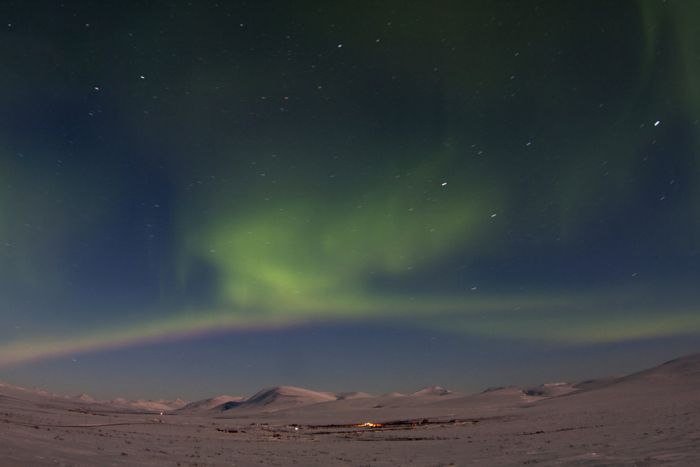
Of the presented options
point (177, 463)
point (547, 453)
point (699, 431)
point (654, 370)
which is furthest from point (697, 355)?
point (177, 463)

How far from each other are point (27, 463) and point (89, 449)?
6648 millimetres

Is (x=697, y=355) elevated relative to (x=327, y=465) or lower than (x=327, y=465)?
elevated

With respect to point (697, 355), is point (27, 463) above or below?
below

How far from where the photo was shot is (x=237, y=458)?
2122cm

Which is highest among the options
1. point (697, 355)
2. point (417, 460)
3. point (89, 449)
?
point (697, 355)

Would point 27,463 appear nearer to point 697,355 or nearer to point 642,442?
point 642,442

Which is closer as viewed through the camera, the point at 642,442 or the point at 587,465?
the point at 587,465

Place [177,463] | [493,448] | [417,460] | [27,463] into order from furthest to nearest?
[493,448], [417,460], [177,463], [27,463]

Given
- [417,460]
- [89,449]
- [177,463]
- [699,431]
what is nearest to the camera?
[177,463]

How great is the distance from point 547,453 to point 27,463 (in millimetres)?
18405

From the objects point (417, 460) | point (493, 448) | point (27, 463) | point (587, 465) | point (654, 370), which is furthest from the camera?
point (654, 370)

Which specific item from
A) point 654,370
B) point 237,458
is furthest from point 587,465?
point 654,370

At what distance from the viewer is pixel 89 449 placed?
1906 centimetres

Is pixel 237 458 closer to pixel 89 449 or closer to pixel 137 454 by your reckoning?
pixel 137 454
